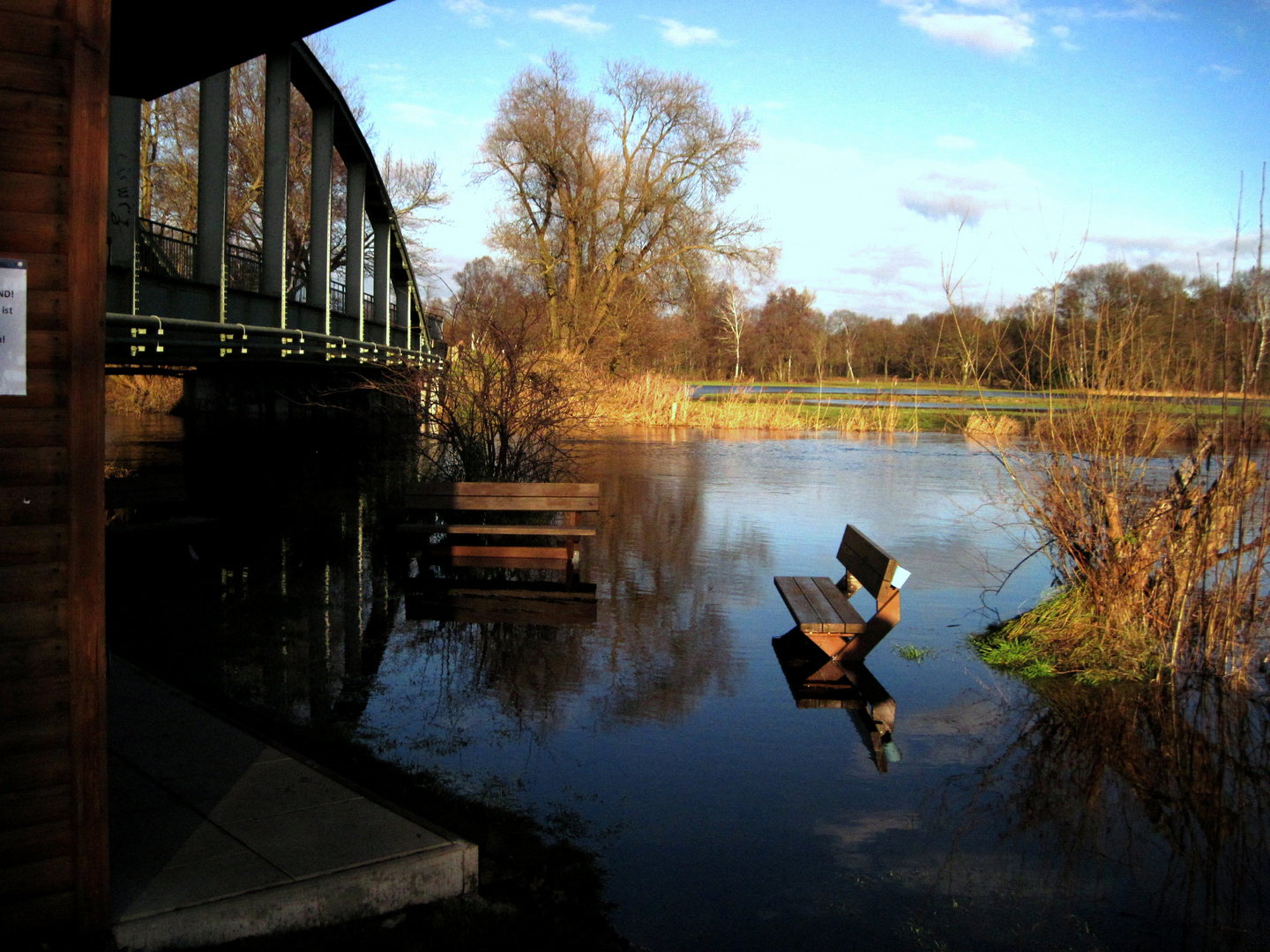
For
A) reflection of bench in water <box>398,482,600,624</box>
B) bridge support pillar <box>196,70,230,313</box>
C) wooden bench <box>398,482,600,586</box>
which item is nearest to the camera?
reflection of bench in water <box>398,482,600,624</box>

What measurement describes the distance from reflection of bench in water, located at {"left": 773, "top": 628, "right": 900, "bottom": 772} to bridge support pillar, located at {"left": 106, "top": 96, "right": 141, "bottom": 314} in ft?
24.2

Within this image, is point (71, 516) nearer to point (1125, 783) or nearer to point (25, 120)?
point (25, 120)

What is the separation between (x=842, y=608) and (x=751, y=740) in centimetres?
203

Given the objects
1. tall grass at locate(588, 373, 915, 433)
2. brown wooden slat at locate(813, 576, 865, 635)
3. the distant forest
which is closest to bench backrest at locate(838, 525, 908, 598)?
brown wooden slat at locate(813, 576, 865, 635)

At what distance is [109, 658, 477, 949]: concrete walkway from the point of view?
3.70 m

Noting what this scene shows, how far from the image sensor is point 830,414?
140 feet

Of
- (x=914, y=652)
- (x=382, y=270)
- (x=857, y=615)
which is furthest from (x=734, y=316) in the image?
(x=857, y=615)

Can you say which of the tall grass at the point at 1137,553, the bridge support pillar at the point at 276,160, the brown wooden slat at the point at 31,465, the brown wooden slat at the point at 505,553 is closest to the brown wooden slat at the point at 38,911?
the brown wooden slat at the point at 31,465

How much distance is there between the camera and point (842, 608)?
7879mm

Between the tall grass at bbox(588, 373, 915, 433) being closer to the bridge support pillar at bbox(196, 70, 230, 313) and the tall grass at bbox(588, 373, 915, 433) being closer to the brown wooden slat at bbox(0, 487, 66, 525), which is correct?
the bridge support pillar at bbox(196, 70, 230, 313)

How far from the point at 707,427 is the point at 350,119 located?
1746cm

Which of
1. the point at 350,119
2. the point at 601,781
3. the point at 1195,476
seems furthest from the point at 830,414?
the point at 601,781

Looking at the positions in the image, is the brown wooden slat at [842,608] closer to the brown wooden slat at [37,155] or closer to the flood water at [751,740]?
the flood water at [751,740]

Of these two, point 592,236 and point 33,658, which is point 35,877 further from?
point 592,236
